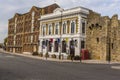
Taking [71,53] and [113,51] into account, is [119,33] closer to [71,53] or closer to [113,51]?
[113,51]

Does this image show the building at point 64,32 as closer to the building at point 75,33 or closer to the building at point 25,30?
the building at point 75,33

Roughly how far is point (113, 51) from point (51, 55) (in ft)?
54.2

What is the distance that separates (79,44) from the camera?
168 ft

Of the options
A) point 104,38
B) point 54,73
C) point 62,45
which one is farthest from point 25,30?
point 54,73

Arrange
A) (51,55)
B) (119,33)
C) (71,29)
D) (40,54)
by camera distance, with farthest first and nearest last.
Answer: (40,54) → (51,55) → (71,29) → (119,33)

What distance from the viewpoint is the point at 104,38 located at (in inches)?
1885

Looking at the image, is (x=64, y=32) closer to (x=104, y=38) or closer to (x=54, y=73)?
(x=104, y=38)

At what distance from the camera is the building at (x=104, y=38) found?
46844 mm

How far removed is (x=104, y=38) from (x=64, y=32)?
1111 cm

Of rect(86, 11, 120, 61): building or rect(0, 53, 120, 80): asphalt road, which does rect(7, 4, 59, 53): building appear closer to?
rect(86, 11, 120, 61): building

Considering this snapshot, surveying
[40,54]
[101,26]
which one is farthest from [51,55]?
[101,26]

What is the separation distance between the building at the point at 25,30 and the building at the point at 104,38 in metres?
22.3

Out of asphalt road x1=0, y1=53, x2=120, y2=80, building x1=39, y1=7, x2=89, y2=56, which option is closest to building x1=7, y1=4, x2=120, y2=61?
building x1=39, y1=7, x2=89, y2=56

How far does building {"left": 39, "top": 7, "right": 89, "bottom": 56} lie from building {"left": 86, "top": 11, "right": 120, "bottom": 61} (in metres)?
2.16
